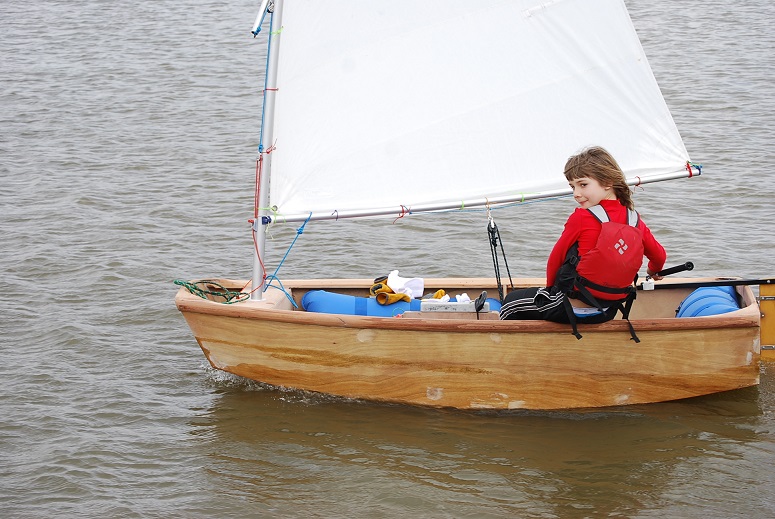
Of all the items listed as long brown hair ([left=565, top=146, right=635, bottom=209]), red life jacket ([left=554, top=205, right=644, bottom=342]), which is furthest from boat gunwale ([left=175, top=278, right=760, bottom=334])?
long brown hair ([left=565, top=146, right=635, bottom=209])

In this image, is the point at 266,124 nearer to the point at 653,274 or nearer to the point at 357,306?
the point at 357,306

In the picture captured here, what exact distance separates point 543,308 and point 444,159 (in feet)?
3.50

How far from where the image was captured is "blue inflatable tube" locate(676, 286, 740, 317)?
17.3ft

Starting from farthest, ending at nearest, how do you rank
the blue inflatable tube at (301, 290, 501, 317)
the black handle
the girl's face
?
the blue inflatable tube at (301, 290, 501, 317)
the black handle
the girl's face

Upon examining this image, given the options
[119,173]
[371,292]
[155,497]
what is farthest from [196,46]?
[155,497]

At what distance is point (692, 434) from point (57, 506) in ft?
10.7

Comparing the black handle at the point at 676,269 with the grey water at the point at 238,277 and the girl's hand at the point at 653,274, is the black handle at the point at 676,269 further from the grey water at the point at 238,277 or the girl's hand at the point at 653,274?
the grey water at the point at 238,277

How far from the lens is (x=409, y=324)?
5133 mm

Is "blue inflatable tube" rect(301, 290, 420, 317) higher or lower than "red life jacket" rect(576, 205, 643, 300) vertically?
lower

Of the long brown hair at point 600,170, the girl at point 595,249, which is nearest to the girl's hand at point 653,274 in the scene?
the girl at point 595,249

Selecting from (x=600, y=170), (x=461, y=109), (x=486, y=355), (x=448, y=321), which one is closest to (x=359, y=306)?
(x=448, y=321)

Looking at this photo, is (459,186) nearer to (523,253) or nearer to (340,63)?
(340,63)

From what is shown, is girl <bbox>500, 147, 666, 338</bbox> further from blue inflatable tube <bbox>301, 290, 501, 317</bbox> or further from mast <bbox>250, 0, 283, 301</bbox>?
mast <bbox>250, 0, 283, 301</bbox>

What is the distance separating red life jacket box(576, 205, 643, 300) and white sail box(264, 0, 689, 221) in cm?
77
